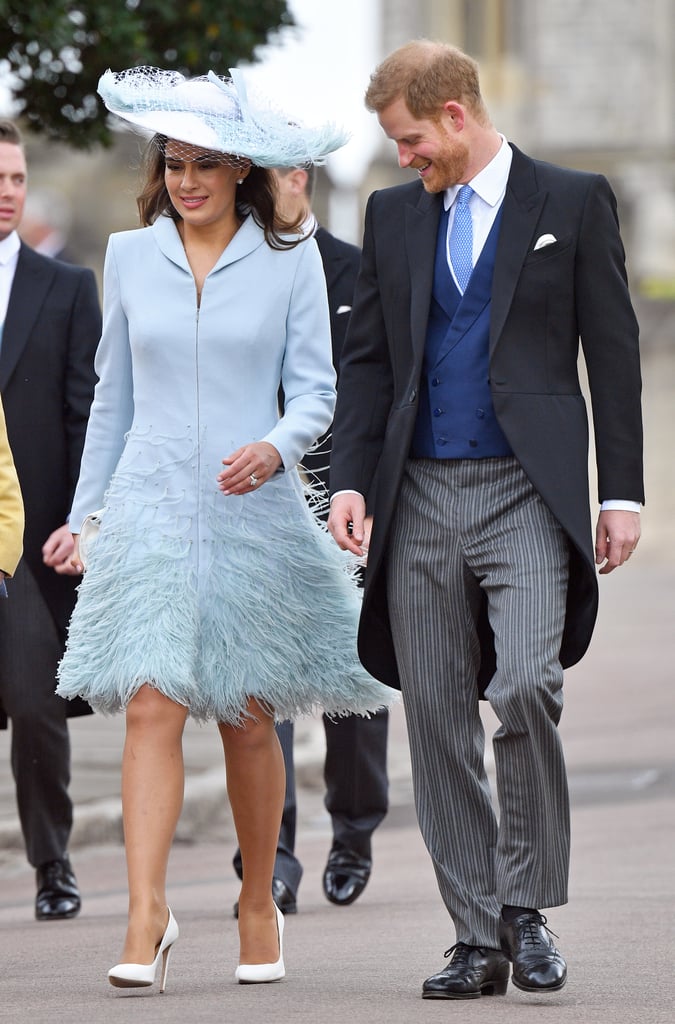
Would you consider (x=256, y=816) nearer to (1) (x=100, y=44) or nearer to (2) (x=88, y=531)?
(2) (x=88, y=531)

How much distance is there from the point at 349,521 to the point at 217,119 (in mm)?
1017

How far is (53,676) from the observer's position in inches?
276

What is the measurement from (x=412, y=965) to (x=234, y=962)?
47 centimetres

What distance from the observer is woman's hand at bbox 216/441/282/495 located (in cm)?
529

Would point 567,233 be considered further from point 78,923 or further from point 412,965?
point 78,923

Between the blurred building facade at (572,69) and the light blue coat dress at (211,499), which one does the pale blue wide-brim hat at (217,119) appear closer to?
the light blue coat dress at (211,499)

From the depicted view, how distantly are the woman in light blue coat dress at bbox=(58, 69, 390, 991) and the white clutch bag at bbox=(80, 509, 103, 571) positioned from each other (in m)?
0.03

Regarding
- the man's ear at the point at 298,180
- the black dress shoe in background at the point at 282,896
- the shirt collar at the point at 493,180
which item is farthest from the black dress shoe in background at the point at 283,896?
the shirt collar at the point at 493,180

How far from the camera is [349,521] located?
17.7ft

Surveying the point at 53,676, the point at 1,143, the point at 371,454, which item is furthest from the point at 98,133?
the point at 371,454

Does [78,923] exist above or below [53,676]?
below

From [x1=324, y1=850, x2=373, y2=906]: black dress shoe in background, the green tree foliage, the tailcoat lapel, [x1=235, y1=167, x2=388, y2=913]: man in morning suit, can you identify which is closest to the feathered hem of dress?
the tailcoat lapel

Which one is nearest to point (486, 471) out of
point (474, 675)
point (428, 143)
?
point (474, 675)

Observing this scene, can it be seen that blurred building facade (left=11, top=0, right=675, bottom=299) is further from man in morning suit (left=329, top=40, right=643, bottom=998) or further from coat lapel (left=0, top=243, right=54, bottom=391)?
man in morning suit (left=329, top=40, right=643, bottom=998)
